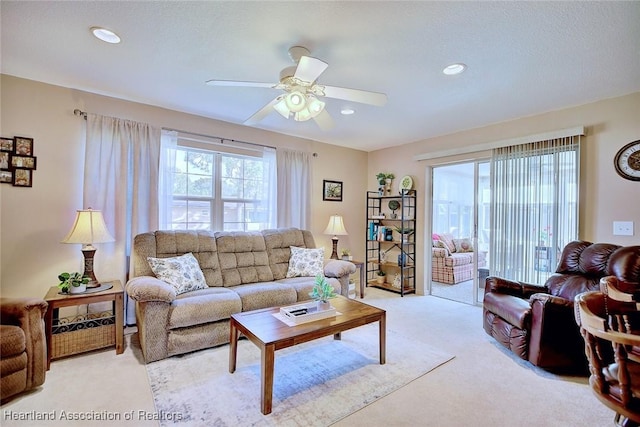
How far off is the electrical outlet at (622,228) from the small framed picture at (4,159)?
5762 mm

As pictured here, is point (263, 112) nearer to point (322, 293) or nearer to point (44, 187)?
point (322, 293)

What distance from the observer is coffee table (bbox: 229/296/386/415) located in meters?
1.86

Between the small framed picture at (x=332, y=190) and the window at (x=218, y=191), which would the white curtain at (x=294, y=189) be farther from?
the small framed picture at (x=332, y=190)

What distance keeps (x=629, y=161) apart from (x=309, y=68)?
3235mm

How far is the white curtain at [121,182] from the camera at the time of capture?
3.02 m

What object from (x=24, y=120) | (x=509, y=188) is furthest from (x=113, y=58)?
(x=509, y=188)

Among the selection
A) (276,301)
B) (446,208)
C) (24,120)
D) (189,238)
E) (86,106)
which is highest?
(86,106)

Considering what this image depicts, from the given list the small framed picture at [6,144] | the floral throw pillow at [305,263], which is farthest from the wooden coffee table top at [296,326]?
the small framed picture at [6,144]

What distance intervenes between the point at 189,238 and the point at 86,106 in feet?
5.54

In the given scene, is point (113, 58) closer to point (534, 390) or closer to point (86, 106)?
point (86, 106)

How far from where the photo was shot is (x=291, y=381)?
2217 mm

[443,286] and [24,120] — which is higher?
[24,120]

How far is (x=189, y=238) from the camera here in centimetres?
331

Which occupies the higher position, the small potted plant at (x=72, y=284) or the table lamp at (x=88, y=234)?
the table lamp at (x=88, y=234)
